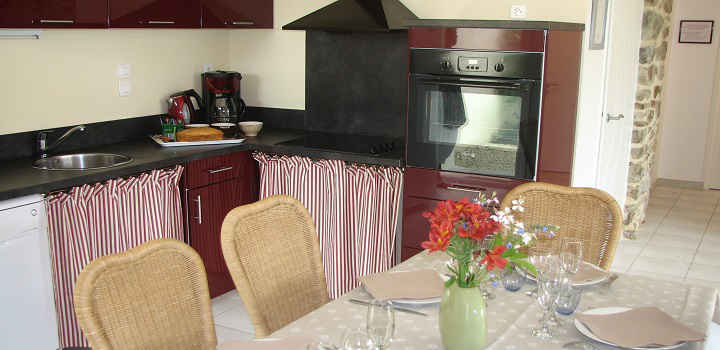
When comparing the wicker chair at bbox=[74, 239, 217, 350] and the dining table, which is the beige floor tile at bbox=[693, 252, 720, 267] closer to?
the dining table

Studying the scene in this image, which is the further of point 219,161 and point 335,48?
point 335,48

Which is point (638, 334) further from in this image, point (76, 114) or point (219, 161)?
point (76, 114)

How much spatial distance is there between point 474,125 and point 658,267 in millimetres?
1985

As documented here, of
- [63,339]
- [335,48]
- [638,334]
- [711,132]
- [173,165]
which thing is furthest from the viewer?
[711,132]

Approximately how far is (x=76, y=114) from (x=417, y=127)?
5.65 ft

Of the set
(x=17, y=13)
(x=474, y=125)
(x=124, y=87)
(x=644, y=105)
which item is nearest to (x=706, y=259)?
(x=644, y=105)

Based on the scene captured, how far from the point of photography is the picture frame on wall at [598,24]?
3649 millimetres

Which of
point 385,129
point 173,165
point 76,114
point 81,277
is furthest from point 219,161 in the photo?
point 81,277

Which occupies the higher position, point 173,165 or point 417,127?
point 417,127

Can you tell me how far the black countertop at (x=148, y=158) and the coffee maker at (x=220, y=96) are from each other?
0.77 ft

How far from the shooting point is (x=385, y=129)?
4.10m

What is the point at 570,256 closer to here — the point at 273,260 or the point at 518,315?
the point at 518,315

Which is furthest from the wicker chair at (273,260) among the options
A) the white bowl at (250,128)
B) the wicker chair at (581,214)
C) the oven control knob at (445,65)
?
the white bowl at (250,128)

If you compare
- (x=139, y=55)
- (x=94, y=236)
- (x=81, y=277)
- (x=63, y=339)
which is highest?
(x=139, y=55)
